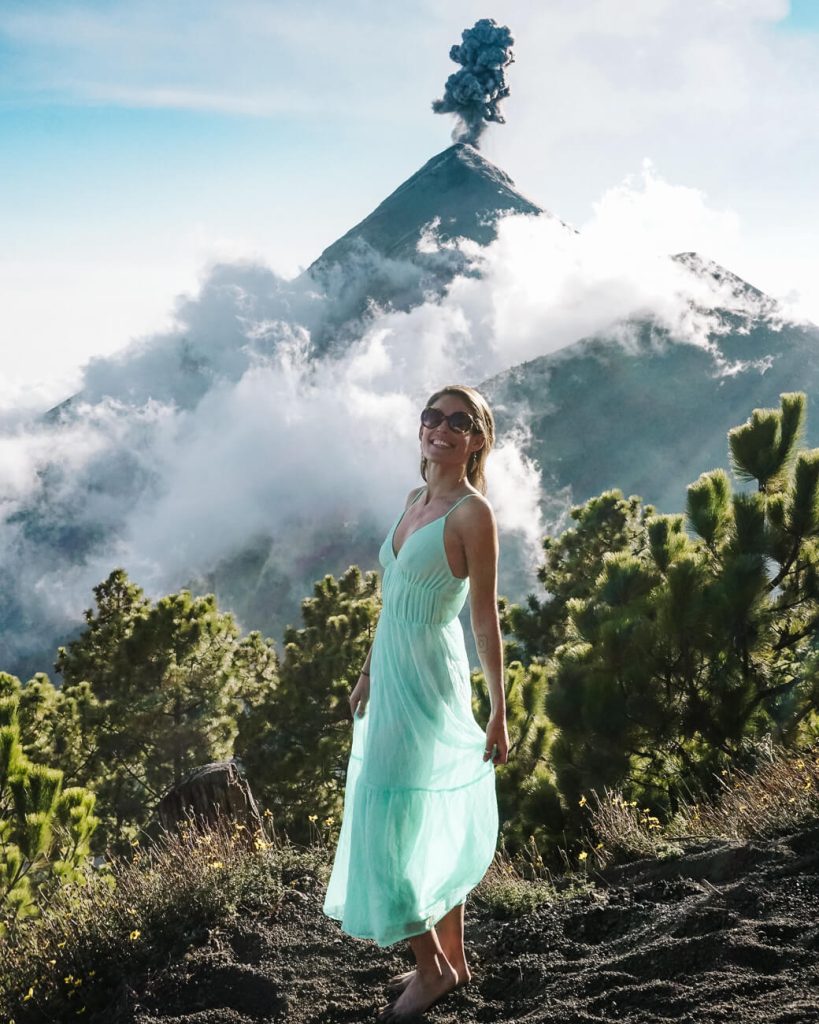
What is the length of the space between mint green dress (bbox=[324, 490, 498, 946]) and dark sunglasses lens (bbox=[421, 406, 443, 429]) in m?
0.35

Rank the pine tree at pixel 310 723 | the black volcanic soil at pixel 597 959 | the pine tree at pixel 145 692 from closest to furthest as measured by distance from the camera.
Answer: the black volcanic soil at pixel 597 959
the pine tree at pixel 310 723
the pine tree at pixel 145 692

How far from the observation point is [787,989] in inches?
112

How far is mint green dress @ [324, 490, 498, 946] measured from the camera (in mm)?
3361

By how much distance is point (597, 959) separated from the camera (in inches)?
142

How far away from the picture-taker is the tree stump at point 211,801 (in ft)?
18.9

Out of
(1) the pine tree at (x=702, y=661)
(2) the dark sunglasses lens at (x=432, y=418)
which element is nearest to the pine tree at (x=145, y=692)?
(1) the pine tree at (x=702, y=661)

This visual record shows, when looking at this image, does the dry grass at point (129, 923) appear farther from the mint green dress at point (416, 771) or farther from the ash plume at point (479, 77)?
the ash plume at point (479, 77)

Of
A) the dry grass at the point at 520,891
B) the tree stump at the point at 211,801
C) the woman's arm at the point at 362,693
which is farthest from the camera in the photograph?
the tree stump at the point at 211,801

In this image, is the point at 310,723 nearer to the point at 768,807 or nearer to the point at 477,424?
the point at 768,807

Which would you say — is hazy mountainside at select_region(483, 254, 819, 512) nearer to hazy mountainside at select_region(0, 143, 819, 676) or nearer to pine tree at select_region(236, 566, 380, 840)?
hazy mountainside at select_region(0, 143, 819, 676)

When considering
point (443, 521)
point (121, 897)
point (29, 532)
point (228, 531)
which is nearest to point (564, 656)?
point (121, 897)

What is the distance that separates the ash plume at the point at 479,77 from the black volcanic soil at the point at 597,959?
179 meters

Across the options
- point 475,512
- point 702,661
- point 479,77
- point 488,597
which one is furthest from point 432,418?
point 479,77

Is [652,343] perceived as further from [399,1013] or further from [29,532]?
[399,1013]
